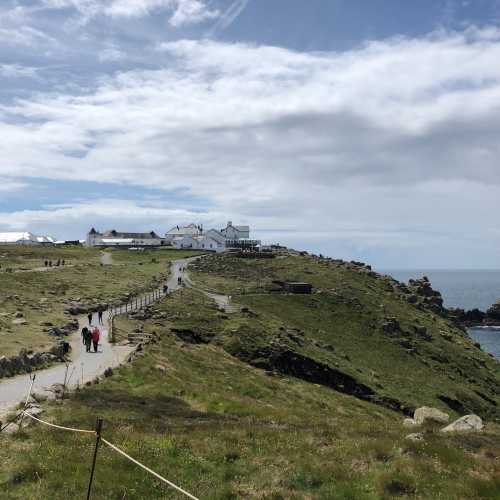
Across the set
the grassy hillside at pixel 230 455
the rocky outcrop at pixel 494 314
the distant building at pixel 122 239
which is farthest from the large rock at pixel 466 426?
the distant building at pixel 122 239

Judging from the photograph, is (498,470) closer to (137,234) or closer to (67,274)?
(67,274)

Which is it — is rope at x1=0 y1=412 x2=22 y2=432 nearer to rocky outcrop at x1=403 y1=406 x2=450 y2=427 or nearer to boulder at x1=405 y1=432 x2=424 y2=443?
boulder at x1=405 y1=432 x2=424 y2=443

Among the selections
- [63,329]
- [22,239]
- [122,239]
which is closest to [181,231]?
[122,239]

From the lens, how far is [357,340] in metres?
63.2

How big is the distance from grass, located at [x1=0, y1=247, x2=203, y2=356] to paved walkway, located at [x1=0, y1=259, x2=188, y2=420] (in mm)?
2359

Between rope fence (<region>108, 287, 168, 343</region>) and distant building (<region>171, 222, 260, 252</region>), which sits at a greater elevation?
distant building (<region>171, 222, 260, 252</region>)

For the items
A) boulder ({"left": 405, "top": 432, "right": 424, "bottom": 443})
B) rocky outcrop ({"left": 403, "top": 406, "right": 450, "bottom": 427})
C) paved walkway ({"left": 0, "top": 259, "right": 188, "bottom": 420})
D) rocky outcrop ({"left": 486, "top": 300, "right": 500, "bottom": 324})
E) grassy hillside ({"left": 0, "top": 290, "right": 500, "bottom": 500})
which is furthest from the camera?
rocky outcrop ({"left": 486, "top": 300, "right": 500, "bottom": 324})

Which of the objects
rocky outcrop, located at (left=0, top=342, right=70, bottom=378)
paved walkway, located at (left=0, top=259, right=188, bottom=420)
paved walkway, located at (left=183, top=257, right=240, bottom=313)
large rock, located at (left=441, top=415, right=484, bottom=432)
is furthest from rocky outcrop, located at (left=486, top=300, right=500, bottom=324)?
rocky outcrop, located at (left=0, top=342, right=70, bottom=378)

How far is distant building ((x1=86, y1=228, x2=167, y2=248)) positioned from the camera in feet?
576

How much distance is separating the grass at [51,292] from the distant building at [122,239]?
222 feet

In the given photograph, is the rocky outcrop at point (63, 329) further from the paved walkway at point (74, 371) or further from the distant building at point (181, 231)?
the distant building at point (181, 231)

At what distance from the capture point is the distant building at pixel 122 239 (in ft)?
576

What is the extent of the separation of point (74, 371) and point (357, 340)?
43.3 m

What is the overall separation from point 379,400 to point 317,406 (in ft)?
42.8
